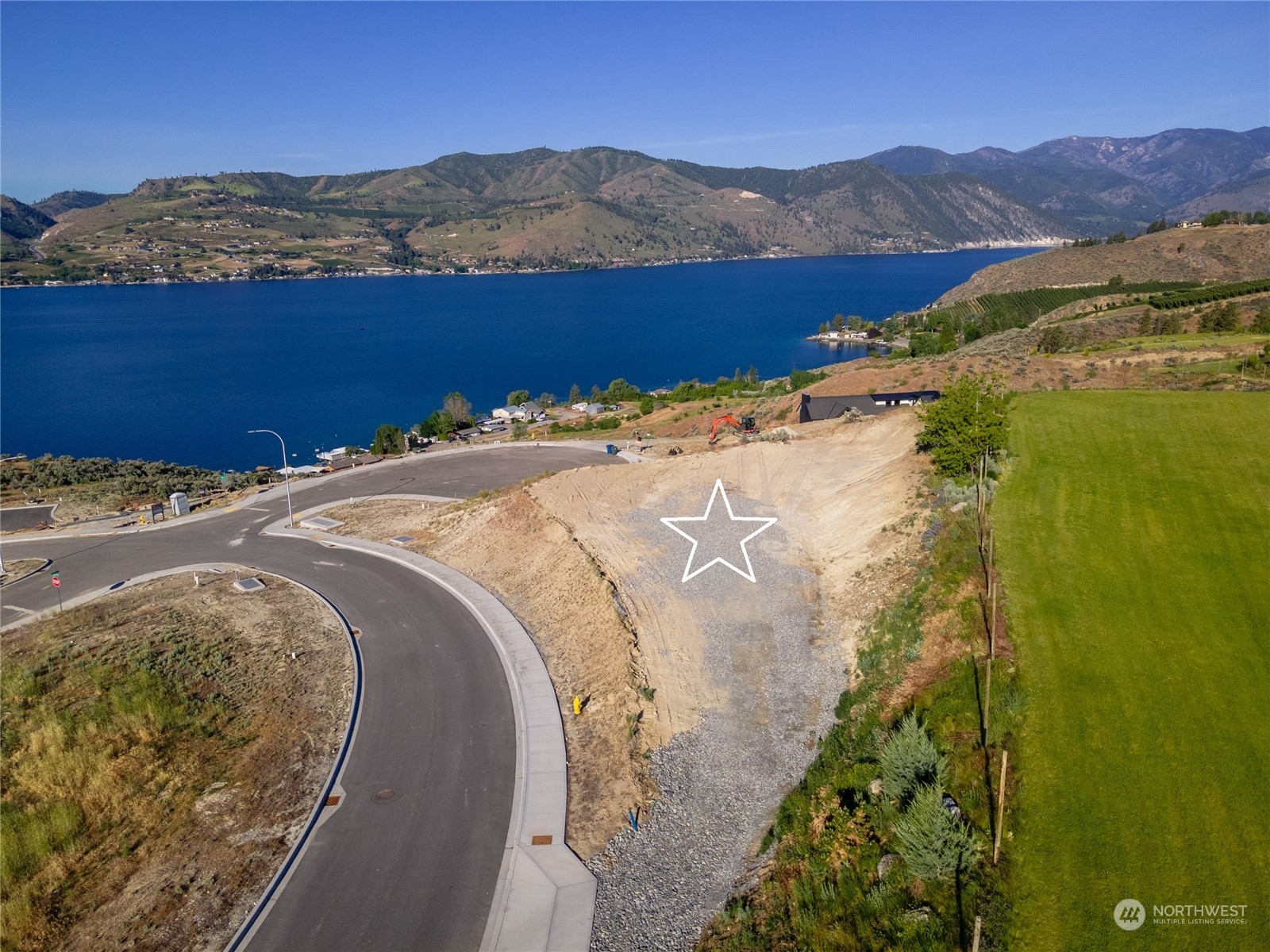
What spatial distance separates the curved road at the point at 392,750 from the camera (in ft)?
51.9

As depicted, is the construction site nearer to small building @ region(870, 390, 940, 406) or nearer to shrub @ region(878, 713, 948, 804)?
shrub @ region(878, 713, 948, 804)

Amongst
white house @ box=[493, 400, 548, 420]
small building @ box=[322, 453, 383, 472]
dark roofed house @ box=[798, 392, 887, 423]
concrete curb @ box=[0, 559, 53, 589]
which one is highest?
dark roofed house @ box=[798, 392, 887, 423]

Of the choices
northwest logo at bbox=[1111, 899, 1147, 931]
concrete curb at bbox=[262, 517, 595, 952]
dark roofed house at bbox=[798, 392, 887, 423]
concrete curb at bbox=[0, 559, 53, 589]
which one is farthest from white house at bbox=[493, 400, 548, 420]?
northwest logo at bbox=[1111, 899, 1147, 931]

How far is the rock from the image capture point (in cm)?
1433

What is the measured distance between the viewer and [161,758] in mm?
22266

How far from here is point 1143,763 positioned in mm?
15227

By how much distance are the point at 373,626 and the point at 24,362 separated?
166m

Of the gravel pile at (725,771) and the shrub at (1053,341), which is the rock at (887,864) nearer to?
the gravel pile at (725,771)

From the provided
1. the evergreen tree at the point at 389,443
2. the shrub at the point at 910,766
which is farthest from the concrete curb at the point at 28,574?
the shrub at the point at 910,766

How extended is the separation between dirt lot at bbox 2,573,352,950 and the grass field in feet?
58.2

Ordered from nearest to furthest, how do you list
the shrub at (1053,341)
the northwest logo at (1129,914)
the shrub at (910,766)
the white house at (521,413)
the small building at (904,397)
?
the northwest logo at (1129,914), the shrub at (910,766), the small building at (904,397), the shrub at (1053,341), the white house at (521,413)

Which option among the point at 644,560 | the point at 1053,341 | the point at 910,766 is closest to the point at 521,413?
the point at 1053,341

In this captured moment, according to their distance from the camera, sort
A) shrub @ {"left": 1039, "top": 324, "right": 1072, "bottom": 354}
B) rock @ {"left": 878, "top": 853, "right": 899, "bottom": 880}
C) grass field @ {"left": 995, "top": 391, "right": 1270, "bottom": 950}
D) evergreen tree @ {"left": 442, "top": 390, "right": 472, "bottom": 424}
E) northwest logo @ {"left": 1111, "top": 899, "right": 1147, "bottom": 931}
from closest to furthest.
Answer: northwest logo @ {"left": 1111, "top": 899, "right": 1147, "bottom": 931}
grass field @ {"left": 995, "top": 391, "right": 1270, "bottom": 950}
rock @ {"left": 878, "top": 853, "right": 899, "bottom": 880}
shrub @ {"left": 1039, "top": 324, "right": 1072, "bottom": 354}
evergreen tree @ {"left": 442, "top": 390, "right": 472, "bottom": 424}

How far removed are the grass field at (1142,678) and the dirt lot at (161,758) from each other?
17.7m
